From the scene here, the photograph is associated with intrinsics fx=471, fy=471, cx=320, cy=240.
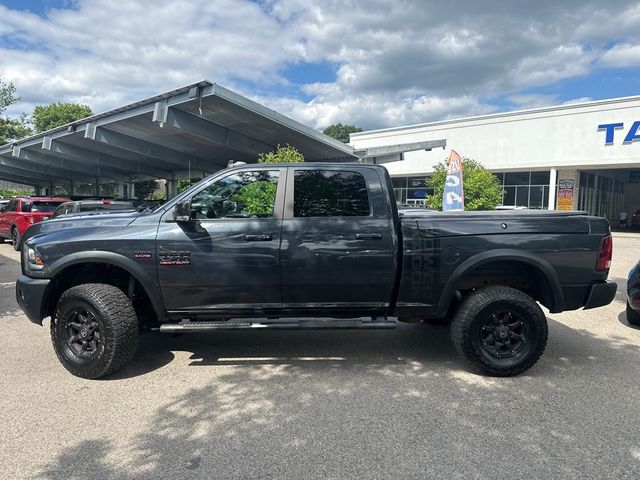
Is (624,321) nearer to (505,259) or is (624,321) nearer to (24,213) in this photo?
(505,259)

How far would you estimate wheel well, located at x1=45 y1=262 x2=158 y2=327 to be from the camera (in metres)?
4.63

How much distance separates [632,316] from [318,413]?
487 centimetres

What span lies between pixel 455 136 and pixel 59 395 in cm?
3131

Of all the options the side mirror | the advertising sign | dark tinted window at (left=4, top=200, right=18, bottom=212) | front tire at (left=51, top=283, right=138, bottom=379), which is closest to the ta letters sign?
the advertising sign

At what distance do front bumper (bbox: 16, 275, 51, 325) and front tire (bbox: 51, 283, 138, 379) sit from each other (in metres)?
0.17

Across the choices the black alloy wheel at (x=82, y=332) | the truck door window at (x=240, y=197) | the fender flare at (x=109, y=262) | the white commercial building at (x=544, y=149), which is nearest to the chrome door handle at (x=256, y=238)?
the truck door window at (x=240, y=197)

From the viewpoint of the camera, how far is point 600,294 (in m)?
4.55

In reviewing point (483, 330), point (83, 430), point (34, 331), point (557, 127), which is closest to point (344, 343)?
point (483, 330)

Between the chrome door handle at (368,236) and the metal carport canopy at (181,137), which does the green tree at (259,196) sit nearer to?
the chrome door handle at (368,236)

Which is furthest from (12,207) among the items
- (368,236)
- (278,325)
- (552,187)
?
(552,187)

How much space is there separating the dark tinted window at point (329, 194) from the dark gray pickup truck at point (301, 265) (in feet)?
0.04

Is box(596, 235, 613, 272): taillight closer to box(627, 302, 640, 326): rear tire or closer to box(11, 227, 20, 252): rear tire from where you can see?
box(627, 302, 640, 326): rear tire

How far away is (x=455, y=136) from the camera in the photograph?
105ft

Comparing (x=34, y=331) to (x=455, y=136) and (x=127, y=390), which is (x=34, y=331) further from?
(x=455, y=136)
